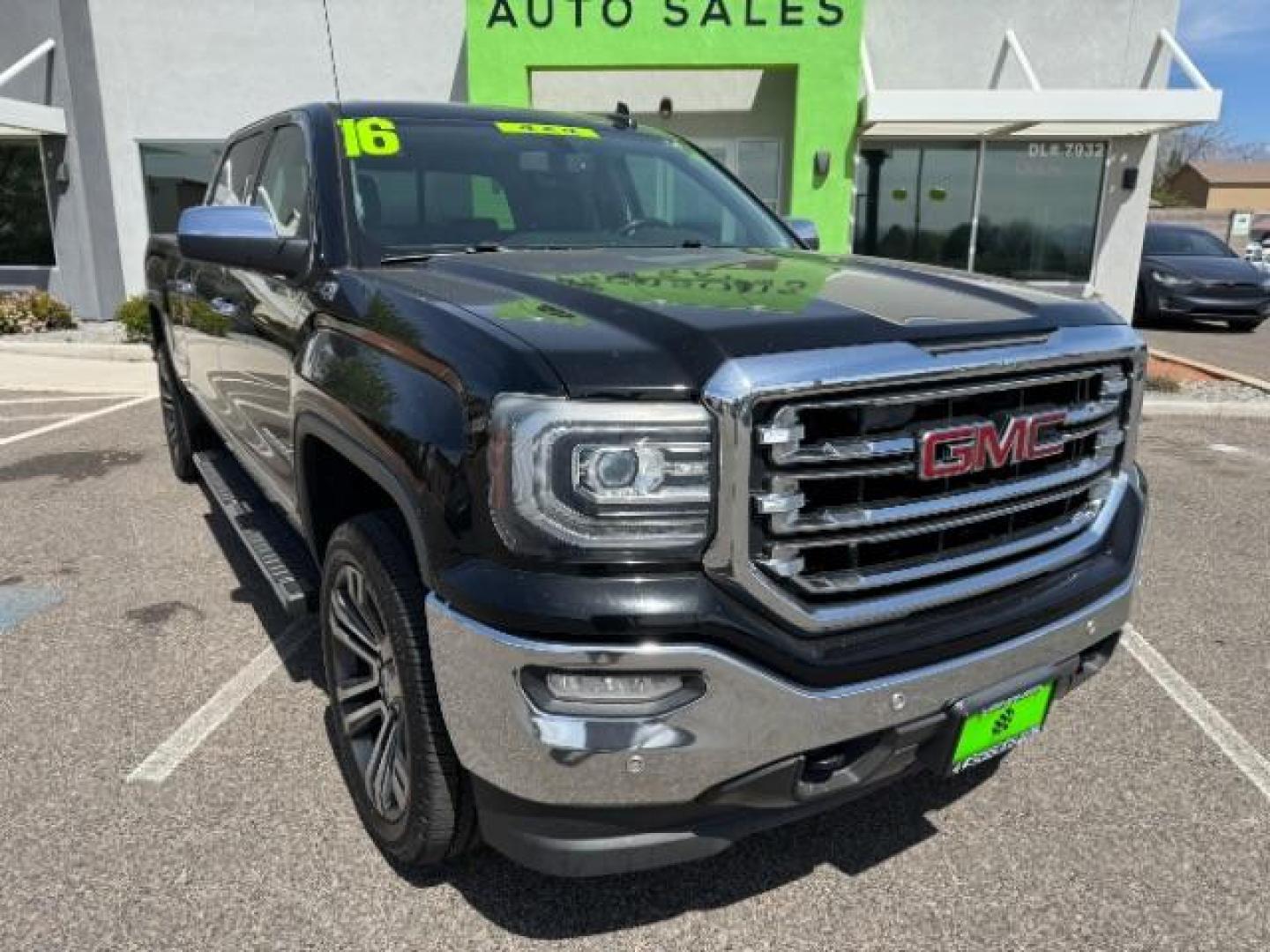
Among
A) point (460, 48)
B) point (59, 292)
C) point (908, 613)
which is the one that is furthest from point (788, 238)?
point (59, 292)

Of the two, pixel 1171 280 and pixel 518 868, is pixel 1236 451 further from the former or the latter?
pixel 1171 280

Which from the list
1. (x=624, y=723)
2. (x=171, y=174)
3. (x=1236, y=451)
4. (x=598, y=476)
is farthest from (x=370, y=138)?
(x=171, y=174)

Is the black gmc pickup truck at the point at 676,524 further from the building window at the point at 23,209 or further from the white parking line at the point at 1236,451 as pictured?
the building window at the point at 23,209

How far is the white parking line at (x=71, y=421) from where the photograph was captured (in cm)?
732

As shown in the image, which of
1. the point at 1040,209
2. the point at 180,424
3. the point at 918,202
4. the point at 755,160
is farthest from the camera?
the point at 1040,209

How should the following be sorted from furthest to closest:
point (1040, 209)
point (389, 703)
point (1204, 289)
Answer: point (1204, 289)
point (1040, 209)
point (389, 703)

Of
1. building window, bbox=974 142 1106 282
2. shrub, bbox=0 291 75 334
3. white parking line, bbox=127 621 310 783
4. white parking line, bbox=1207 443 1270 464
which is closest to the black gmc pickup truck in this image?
white parking line, bbox=127 621 310 783

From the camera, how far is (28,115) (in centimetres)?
1220

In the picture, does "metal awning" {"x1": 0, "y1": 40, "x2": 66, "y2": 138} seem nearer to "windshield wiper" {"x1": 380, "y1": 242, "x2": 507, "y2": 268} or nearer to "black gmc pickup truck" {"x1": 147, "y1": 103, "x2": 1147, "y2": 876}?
"black gmc pickup truck" {"x1": 147, "y1": 103, "x2": 1147, "y2": 876}

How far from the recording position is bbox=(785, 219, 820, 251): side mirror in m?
3.79

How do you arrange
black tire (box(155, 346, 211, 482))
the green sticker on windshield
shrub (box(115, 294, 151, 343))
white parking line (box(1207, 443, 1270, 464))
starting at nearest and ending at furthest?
1. the green sticker on windshield
2. black tire (box(155, 346, 211, 482))
3. white parking line (box(1207, 443, 1270, 464))
4. shrub (box(115, 294, 151, 343))

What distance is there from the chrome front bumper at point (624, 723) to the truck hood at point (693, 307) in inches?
18.9

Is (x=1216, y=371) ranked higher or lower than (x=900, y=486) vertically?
lower

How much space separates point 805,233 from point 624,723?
262 cm
